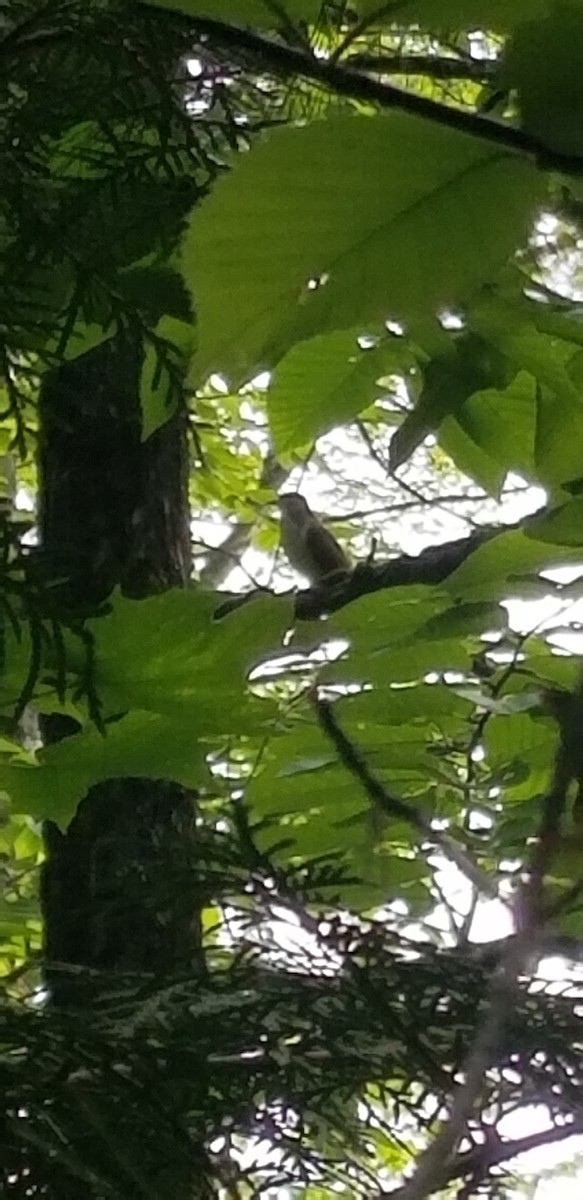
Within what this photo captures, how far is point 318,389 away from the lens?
340 millimetres

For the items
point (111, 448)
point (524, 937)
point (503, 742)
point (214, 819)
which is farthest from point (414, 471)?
point (524, 937)

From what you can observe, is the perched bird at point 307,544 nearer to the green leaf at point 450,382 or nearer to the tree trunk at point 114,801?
the tree trunk at point 114,801

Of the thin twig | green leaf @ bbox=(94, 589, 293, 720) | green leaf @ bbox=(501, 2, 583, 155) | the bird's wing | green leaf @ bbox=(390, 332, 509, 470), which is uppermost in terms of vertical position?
the bird's wing

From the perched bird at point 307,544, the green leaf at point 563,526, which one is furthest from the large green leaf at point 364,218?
the perched bird at point 307,544

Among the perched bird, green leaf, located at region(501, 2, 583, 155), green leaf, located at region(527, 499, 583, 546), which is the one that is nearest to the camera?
green leaf, located at region(501, 2, 583, 155)

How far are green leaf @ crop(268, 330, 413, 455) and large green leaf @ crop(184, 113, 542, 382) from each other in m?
0.15

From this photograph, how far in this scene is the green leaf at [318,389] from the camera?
1.09 feet

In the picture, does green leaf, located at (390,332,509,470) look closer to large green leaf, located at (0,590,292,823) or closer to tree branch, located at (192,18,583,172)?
large green leaf, located at (0,590,292,823)

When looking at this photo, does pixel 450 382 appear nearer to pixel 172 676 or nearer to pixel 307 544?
pixel 172 676

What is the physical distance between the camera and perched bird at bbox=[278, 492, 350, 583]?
0.92m

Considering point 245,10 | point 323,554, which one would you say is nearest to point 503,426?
point 245,10

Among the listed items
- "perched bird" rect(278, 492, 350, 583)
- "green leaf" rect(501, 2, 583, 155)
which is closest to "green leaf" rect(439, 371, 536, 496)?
"green leaf" rect(501, 2, 583, 155)

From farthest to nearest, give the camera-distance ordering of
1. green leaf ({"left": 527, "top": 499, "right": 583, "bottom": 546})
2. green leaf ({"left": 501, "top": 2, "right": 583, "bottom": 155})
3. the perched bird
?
the perched bird, green leaf ({"left": 527, "top": 499, "right": 583, "bottom": 546}), green leaf ({"left": 501, "top": 2, "right": 583, "bottom": 155})

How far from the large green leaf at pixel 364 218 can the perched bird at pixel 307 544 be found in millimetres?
719
